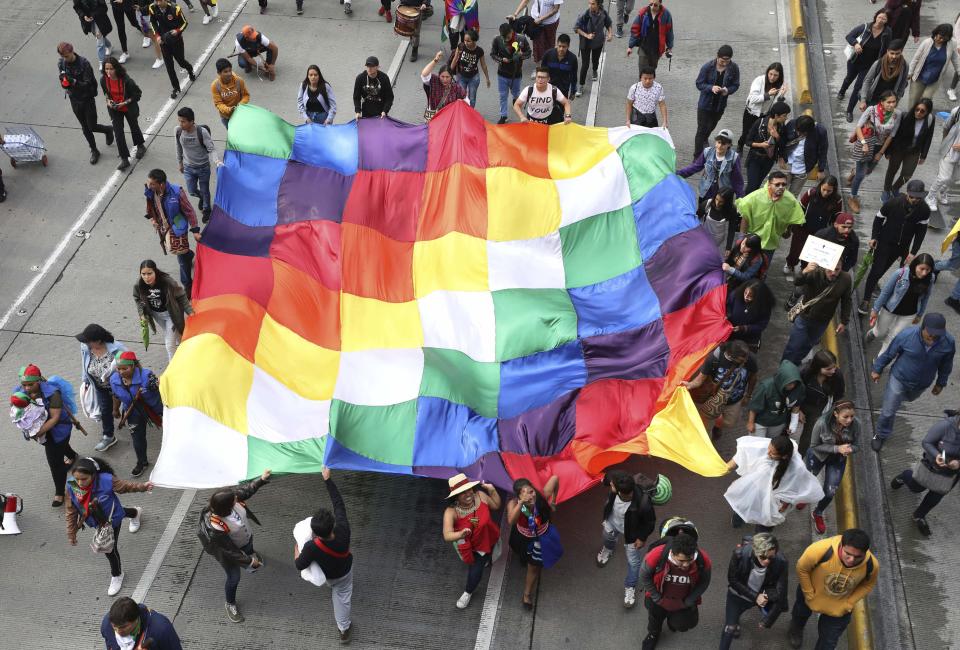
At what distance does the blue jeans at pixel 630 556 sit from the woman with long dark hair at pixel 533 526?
1.54 feet

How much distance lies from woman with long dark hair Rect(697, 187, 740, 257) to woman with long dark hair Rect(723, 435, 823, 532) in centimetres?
267

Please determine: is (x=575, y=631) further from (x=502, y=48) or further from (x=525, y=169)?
(x=502, y=48)

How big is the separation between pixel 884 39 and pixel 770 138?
3.68m

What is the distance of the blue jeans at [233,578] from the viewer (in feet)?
24.9

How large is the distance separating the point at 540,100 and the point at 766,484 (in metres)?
5.85

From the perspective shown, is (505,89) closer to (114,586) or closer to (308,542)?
(308,542)

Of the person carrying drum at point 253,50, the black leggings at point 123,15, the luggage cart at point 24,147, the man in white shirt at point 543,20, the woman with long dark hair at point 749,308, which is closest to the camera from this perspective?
the woman with long dark hair at point 749,308

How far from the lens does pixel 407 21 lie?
14.2 metres

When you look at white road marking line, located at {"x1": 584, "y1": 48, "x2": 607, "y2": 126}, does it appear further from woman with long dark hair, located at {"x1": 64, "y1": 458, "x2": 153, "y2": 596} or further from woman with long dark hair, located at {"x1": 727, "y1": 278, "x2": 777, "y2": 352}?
woman with long dark hair, located at {"x1": 64, "y1": 458, "x2": 153, "y2": 596}

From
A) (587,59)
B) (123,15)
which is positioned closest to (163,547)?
(587,59)

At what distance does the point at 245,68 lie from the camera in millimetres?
14570

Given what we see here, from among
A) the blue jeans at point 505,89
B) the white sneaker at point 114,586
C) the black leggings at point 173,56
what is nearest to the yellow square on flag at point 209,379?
the white sneaker at point 114,586

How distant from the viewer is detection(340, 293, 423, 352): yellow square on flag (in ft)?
29.2

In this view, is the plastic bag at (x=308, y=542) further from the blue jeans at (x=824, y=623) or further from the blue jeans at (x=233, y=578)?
the blue jeans at (x=824, y=623)
